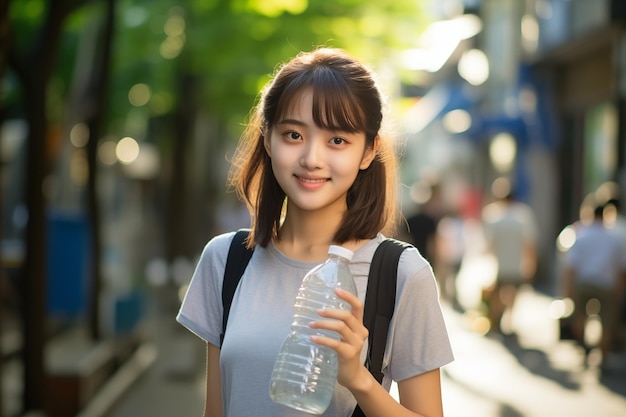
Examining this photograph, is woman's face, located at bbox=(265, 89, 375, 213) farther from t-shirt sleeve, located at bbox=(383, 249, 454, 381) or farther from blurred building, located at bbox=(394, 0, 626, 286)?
blurred building, located at bbox=(394, 0, 626, 286)

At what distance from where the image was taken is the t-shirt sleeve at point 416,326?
3076mm

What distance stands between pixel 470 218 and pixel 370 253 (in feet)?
109

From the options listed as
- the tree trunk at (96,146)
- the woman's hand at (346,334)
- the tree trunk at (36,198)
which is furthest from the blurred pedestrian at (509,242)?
the woman's hand at (346,334)

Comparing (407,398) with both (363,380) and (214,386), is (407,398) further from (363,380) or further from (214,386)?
(214,386)

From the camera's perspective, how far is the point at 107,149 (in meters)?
47.6

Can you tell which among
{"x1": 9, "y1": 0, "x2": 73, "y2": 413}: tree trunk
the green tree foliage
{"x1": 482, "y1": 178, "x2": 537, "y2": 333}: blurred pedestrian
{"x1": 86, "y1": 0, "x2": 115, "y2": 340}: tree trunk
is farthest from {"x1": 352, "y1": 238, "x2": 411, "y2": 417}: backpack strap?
the green tree foliage

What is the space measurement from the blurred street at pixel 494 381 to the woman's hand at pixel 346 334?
7998 millimetres

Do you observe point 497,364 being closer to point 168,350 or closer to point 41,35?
point 168,350

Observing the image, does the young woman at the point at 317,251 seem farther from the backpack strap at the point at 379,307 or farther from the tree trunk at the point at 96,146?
the tree trunk at the point at 96,146

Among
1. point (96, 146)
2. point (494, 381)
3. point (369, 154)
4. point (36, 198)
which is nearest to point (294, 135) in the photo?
point (369, 154)

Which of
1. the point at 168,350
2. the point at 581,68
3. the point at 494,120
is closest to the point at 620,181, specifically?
the point at 168,350

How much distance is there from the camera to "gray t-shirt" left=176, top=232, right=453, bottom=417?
121 inches

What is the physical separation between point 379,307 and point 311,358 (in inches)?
9.1

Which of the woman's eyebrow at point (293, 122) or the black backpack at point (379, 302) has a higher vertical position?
the woman's eyebrow at point (293, 122)
